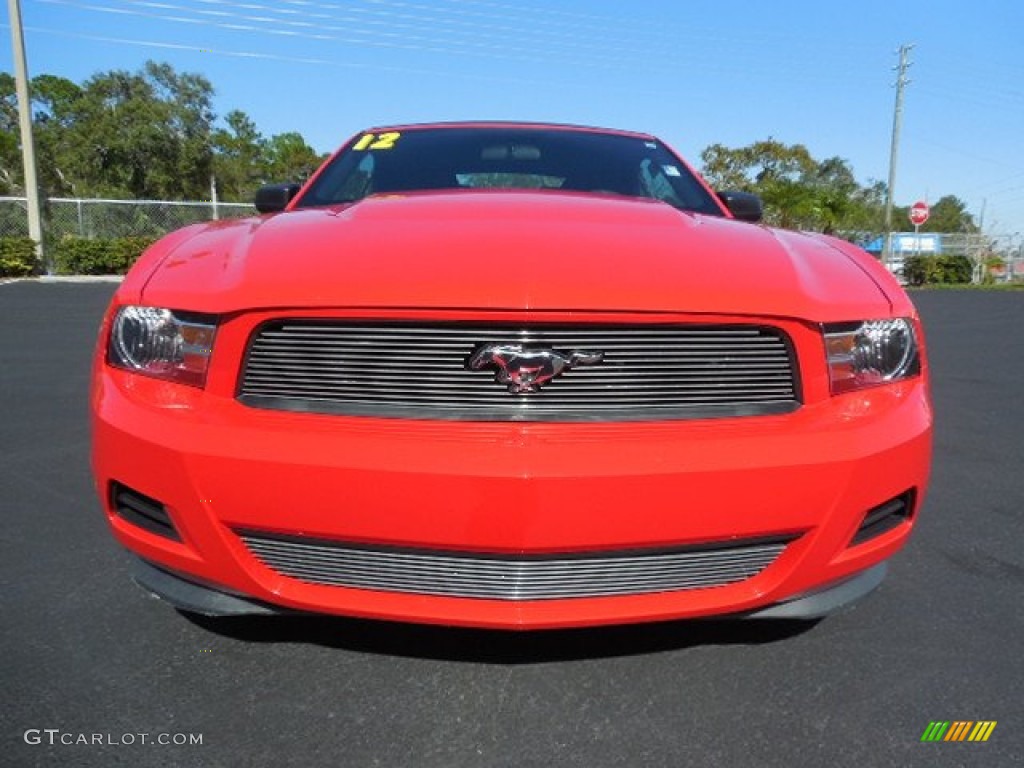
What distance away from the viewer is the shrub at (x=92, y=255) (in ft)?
66.7

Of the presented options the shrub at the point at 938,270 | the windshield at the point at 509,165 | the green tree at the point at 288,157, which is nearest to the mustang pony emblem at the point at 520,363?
the windshield at the point at 509,165

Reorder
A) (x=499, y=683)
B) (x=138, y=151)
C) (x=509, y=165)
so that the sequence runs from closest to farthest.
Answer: (x=499, y=683), (x=509, y=165), (x=138, y=151)

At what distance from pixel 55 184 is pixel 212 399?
152ft

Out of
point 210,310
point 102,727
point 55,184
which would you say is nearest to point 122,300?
point 210,310

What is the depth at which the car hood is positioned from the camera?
1.67 m

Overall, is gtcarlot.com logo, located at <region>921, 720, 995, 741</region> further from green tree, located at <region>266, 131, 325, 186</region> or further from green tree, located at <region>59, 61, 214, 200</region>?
green tree, located at <region>266, 131, 325, 186</region>

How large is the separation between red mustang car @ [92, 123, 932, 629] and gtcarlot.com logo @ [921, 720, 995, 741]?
346mm

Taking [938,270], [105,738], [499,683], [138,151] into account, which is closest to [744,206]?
[499,683]

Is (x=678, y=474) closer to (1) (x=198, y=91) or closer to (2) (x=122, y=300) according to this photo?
(2) (x=122, y=300)

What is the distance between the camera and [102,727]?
1.77m

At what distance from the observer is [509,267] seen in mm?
1718

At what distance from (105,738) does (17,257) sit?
69.2 feet

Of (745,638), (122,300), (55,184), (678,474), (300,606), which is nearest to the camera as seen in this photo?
(678,474)

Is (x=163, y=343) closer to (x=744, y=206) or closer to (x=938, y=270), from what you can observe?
(x=744, y=206)
